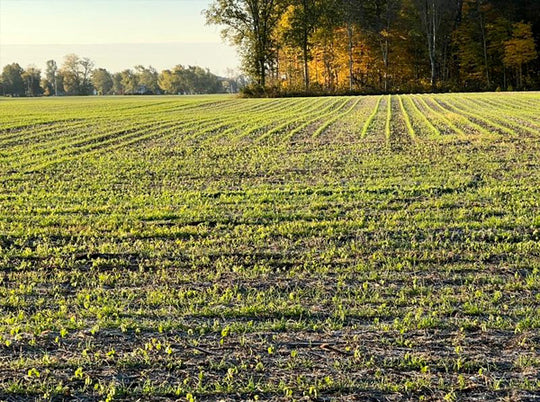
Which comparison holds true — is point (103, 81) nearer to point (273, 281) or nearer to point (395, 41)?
point (395, 41)

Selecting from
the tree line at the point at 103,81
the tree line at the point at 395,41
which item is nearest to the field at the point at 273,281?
the tree line at the point at 395,41

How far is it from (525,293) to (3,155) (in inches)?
602

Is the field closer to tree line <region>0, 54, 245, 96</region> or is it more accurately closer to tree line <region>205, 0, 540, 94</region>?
tree line <region>205, 0, 540, 94</region>

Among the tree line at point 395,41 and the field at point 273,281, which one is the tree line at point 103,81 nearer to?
the tree line at point 395,41

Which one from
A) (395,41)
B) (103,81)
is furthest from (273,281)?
(103,81)

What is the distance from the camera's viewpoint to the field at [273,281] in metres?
4.77

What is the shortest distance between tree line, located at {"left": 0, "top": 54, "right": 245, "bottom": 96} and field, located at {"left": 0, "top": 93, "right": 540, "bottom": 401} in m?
108

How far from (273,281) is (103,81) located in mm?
152866

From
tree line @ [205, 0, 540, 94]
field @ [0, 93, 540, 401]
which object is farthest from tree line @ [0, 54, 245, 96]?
field @ [0, 93, 540, 401]

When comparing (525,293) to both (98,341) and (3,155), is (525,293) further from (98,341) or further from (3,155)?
(3,155)

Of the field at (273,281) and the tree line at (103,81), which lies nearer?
the field at (273,281)

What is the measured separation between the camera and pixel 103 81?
497ft

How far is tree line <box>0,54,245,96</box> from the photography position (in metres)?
131

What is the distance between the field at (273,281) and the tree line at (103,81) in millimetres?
108029
